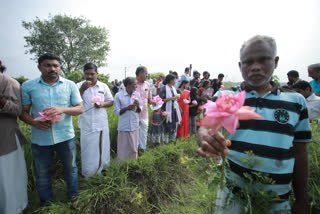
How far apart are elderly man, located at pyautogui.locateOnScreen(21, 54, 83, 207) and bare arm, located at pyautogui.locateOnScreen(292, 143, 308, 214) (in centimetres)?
238

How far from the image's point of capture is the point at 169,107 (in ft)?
14.6

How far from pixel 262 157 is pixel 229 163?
21 centimetres

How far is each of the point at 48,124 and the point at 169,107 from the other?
295 cm

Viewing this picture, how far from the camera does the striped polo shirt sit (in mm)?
992

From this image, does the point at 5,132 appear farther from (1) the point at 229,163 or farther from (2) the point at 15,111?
(1) the point at 229,163

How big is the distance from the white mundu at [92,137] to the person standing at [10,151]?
0.89 metres

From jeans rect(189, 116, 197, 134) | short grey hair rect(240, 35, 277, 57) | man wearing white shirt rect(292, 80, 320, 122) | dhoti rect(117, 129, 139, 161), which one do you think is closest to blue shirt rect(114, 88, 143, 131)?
dhoti rect(117, 129, 139, 161)

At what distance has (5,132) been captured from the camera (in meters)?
1.93

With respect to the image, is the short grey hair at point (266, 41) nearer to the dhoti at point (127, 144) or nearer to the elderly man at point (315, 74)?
the dhoti at point (127, 144)

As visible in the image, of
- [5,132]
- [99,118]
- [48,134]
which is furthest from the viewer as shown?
[99,118]

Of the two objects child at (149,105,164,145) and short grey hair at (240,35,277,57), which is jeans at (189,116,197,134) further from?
short grey hair at (240,35,277,57)

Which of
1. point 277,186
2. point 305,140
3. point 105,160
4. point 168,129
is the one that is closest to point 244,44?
point 305,140

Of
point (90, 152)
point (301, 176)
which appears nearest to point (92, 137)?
point (90, 152)

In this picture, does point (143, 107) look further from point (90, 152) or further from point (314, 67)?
point (314, 67)
